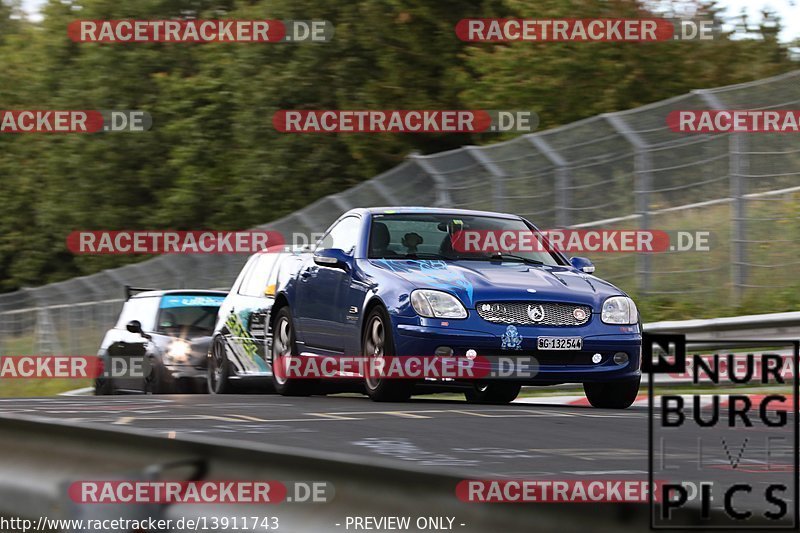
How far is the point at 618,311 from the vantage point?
11320 millimetres

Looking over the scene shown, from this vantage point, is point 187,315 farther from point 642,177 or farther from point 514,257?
point 514,257

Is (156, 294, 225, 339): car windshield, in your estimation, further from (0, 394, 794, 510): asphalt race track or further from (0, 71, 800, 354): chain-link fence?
(0, 394, 794, 510): asphalt race track

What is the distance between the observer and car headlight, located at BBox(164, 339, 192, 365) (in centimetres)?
1689

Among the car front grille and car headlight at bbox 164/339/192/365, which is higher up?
the car front grille

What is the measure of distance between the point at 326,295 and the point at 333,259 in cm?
41

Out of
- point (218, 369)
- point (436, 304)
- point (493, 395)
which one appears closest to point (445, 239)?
point (436, 304)

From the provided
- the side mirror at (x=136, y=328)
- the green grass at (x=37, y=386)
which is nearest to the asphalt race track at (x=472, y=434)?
the side mirror at (x=136, y=328)

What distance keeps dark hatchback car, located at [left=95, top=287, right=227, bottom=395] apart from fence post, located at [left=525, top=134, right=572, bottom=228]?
4.15 metres

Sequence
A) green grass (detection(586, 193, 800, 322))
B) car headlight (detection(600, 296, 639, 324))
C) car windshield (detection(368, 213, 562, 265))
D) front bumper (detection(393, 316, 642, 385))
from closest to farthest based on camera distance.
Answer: front bumper (detection(393, 316, 642, 385)) → car headlight (detection(600, 296, 639, 324)) → car windshield (detection(368, 213, 562, 265)) → green grass (detection(586, 193, 800, 322))

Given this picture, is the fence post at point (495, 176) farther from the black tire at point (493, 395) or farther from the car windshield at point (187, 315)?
the black tire at point (493, 395)

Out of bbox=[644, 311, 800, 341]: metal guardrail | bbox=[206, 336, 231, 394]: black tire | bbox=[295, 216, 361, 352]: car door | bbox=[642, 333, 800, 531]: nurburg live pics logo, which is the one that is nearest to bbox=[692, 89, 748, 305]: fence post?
Result: bbox=[644, 311, 800, 341]: metal guardrail

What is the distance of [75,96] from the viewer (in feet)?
171

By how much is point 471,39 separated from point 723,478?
29366mm

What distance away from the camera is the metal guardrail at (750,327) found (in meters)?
12.6
